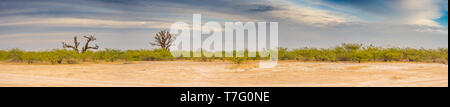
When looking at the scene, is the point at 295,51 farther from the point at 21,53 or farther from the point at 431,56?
the point at 21,53

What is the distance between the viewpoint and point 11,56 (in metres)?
23.2

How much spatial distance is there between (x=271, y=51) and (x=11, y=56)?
20216 mm

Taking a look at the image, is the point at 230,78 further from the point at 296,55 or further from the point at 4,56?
the point at 4,56

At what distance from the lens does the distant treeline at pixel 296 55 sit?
22.0m

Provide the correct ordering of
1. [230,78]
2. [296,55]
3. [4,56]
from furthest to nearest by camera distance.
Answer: [296,55], [4,56], [230,78]

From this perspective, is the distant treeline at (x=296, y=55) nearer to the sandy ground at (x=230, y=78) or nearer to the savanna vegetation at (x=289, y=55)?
the savanna vegetation at (x=289, y=55)

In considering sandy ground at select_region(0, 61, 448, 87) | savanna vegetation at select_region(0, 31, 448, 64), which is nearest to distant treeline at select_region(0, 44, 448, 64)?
savanna vegetation at select_region(0, 31, 448, 64)

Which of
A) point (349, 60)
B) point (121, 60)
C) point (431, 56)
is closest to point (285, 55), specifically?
point (349, 60)

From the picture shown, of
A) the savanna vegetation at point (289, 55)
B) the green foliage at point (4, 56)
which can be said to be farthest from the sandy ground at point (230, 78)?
the green foliage at point (4, 56)

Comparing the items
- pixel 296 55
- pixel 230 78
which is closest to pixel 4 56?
pixel 230 78

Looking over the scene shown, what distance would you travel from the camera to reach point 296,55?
1029 inches

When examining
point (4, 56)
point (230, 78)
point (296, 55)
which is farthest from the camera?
point (296, 55)

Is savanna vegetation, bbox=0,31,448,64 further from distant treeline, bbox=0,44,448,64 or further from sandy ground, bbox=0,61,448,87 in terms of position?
sandy ground, bbox=0,61,448,87

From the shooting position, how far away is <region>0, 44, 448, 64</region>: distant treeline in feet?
72.1
